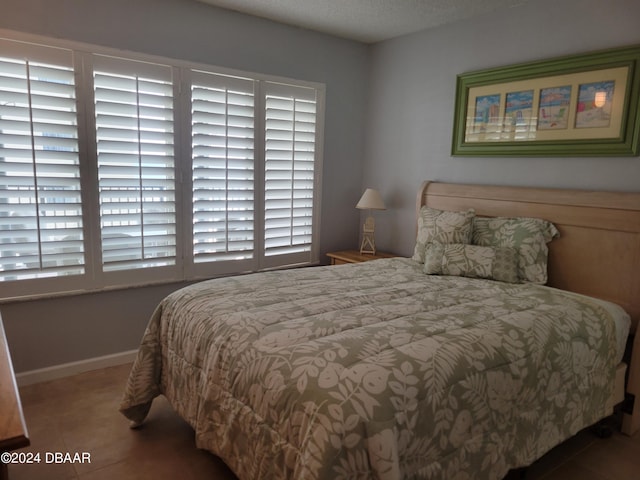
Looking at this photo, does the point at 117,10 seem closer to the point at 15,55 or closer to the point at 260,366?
the point at 15,55

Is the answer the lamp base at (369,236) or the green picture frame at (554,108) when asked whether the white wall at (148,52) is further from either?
the green picture frame at (554,108)

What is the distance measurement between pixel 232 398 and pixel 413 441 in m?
0.68

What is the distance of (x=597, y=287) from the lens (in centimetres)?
251

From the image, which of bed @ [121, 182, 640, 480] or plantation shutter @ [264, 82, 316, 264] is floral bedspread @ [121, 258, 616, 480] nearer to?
bed @ [121, 182, 640, 480]

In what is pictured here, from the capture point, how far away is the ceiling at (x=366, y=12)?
294 cm

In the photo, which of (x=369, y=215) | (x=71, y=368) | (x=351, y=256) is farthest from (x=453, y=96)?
(x=71, y=368)

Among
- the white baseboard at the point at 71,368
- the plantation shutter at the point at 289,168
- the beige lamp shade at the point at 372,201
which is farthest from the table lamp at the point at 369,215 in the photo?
the white baseboard at the point at 71,368

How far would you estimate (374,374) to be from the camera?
4.47 feet

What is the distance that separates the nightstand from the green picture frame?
1.07 metres

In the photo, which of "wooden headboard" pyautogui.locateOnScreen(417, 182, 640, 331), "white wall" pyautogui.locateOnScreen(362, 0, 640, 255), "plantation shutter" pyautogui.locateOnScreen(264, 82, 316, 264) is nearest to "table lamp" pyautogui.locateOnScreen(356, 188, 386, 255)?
"white wall" pyautogui.locateOnScreen(362, 0, 640, 255)

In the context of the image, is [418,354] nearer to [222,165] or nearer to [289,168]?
[222,165]

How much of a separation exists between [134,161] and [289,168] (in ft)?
4.01

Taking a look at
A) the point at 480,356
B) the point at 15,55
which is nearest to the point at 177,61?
the point at 15,55

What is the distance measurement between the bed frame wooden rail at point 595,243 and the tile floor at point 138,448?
0.33 meters
